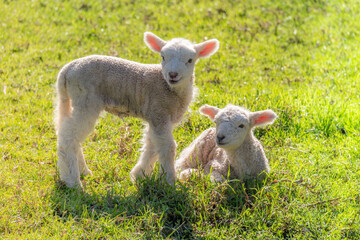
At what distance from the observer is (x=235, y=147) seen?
203 inches

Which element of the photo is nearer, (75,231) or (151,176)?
(75,231)

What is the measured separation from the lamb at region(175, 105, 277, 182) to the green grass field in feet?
0.61

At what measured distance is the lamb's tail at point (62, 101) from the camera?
5555 millimetres

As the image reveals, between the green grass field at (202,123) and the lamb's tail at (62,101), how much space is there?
612mm

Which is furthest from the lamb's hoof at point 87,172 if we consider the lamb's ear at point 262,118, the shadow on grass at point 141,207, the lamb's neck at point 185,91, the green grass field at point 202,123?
the lamb's ear at point 262,118

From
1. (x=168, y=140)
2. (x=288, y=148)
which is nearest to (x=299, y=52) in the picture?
(x=288, y=148)

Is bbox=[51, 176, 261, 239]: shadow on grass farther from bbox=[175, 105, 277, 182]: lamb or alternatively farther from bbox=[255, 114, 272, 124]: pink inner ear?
bbox=[255, 114, 272, 124]: pink inner ear

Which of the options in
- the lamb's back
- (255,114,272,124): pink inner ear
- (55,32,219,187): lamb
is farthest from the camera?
the lamb's back

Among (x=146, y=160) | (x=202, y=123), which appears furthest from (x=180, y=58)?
(x=202, y=123)

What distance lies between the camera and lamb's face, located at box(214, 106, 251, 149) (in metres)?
4.96

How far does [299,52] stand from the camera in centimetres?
978

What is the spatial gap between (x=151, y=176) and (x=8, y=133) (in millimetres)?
2447

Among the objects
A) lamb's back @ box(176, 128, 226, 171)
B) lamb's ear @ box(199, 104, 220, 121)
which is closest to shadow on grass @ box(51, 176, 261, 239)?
lamb's back @ box(176, 128, 226, 171)

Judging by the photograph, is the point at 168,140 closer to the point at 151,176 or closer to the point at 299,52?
the point at 151,176
